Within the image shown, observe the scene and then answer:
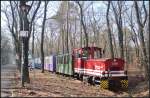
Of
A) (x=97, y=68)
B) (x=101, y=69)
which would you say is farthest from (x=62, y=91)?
(x=97, y=68)

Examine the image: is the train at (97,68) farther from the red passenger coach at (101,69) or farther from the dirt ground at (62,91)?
the dirt ground at (62,91)

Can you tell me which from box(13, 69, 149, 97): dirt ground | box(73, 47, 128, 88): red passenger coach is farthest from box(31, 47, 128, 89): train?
box(13, 69, 149, 97): dirt ground

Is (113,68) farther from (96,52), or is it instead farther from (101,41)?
(101,41)

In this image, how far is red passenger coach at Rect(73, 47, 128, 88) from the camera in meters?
27.0

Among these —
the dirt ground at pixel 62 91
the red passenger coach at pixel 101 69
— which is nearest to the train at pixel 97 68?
the red passenger coach at pixel 101 69

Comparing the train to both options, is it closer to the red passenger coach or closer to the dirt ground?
the red passenger coach

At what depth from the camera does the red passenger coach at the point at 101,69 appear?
26969mm

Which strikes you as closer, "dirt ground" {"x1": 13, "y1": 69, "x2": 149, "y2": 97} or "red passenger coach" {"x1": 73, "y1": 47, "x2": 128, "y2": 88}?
"dirt ground" {"x1": 13, "y1": 69, "x2": 149, "y2": 97}

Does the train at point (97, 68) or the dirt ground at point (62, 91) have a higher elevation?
the train at point (97, 68)

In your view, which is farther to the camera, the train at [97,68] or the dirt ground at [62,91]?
the train at [97,68]

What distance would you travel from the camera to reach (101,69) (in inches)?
1088

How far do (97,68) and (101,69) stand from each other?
2.98ft

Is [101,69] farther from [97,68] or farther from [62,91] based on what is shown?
[62,91]

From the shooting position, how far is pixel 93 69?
29.5 m
